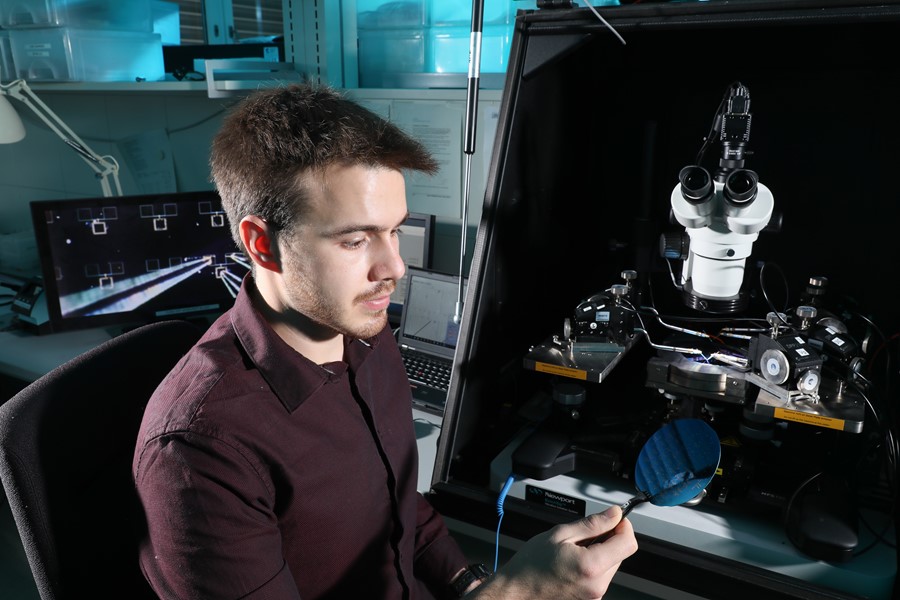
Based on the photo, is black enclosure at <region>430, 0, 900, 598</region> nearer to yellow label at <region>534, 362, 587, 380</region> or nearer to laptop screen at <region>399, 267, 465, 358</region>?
yellow label at <region>534, 362, 587, 380</region>

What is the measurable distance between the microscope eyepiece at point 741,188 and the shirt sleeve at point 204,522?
2.38ft

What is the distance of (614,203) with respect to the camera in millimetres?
1403

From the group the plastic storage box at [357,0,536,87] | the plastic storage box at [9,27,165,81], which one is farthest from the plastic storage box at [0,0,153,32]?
the plastic storage box at [357,0,536,87]

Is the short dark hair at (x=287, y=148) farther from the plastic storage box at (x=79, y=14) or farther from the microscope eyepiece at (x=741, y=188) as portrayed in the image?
the plastic storage box at (x=79, y=14)

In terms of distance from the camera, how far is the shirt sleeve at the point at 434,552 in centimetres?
104

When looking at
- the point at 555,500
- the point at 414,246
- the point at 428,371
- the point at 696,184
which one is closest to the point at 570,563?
the point at 555,500

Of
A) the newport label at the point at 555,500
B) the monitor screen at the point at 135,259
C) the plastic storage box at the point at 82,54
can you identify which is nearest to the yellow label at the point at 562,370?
the newport label at the point at 555,500

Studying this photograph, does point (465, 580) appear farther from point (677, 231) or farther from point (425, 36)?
point (425, 36)

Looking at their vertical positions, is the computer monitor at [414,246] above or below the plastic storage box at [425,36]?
below

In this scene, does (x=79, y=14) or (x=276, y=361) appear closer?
(x=276, y=361)

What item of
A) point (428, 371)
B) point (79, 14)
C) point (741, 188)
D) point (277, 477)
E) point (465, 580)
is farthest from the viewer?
point (79, 14)

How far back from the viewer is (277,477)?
800 mm

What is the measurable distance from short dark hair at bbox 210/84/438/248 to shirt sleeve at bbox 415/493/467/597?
1.73ft

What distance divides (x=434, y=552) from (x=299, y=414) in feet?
1.21
